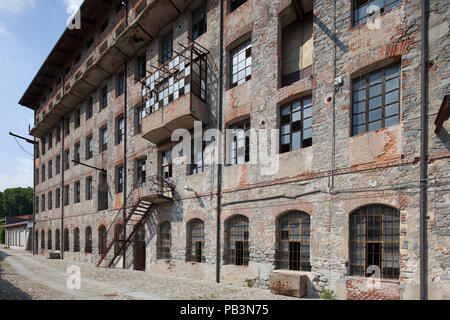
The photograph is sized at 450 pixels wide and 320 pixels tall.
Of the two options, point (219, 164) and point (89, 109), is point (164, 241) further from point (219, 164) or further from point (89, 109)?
point (89, 109)

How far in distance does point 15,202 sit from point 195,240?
295 ft

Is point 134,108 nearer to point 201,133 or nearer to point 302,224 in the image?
point 201,133

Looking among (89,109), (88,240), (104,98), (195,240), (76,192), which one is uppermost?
(104,98)

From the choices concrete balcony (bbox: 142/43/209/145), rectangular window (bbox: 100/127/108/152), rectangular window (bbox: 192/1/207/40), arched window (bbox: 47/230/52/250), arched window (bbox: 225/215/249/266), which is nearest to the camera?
arched window (bbox: 225/215/249/266)

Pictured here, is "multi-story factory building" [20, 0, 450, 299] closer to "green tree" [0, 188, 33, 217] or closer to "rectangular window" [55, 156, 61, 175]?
"rectangular window" [55, 156, 61, 175]

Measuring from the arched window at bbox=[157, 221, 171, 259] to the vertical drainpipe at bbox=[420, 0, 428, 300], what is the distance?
36.7ft

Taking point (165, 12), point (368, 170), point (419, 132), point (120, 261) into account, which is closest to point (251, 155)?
point (368, 170)

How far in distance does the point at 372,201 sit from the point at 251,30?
26.6ft

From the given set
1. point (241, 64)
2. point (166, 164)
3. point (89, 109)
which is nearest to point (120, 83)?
point (89, 109)

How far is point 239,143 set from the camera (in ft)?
41.5

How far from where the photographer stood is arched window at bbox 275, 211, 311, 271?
10.2m

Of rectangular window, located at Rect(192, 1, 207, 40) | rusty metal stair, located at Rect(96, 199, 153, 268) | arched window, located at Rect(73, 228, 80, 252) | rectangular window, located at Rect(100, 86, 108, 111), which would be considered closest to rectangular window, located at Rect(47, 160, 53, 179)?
arched window, located at Rect(73, 228, 80, 252)

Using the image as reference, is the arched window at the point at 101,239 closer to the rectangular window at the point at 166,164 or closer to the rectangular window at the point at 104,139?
the rectangular window at the point at 104,139

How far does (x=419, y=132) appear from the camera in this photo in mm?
7914
